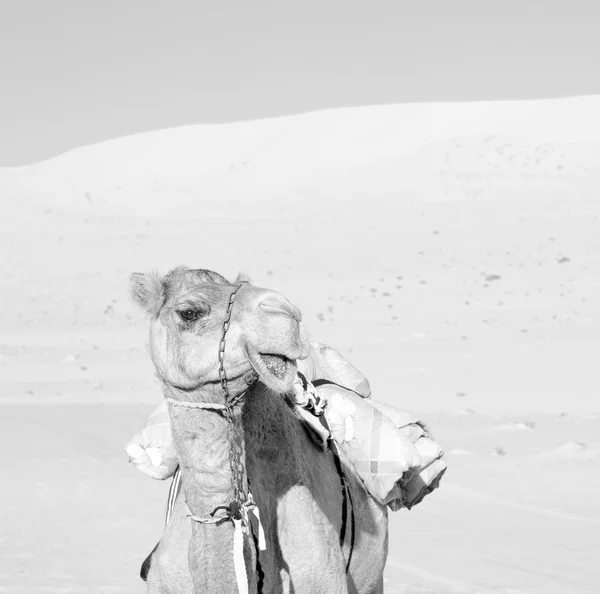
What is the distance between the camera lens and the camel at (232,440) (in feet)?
10.8

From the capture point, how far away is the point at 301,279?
92.3 ft

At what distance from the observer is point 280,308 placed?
3.26 metres

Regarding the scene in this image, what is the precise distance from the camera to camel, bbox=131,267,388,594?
3291 mm

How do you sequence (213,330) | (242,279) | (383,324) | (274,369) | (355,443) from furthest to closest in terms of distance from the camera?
(383,324) → (355,443) → (242,279) → (213,330) → (274,369)

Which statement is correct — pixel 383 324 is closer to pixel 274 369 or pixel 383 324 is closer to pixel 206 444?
pixel 206 444

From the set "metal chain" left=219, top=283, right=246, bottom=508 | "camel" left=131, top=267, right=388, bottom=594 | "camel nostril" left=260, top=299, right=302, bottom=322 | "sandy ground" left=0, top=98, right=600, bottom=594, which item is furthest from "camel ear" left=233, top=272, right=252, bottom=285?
"sandy ground" left=0, top=98, right=600, bottom=594

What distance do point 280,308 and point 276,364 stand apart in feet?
0.54

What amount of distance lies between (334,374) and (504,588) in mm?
3388

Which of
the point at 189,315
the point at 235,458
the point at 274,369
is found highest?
the point at 189,315

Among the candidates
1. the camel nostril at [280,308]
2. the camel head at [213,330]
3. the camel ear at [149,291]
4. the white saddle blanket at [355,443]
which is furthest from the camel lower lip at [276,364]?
the white saddle blanket at [355,443]

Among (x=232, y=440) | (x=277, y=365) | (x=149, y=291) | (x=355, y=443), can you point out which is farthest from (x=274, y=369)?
(x=355, y=443)

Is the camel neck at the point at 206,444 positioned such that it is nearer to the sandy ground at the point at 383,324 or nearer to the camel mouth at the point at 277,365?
the camel mouth at the point at 277,365

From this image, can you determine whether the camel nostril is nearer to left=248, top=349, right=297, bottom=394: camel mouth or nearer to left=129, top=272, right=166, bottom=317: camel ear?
left=248, top=349, right=297, bottom=394: camel mouth

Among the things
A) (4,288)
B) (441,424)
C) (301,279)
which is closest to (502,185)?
(301,279)
